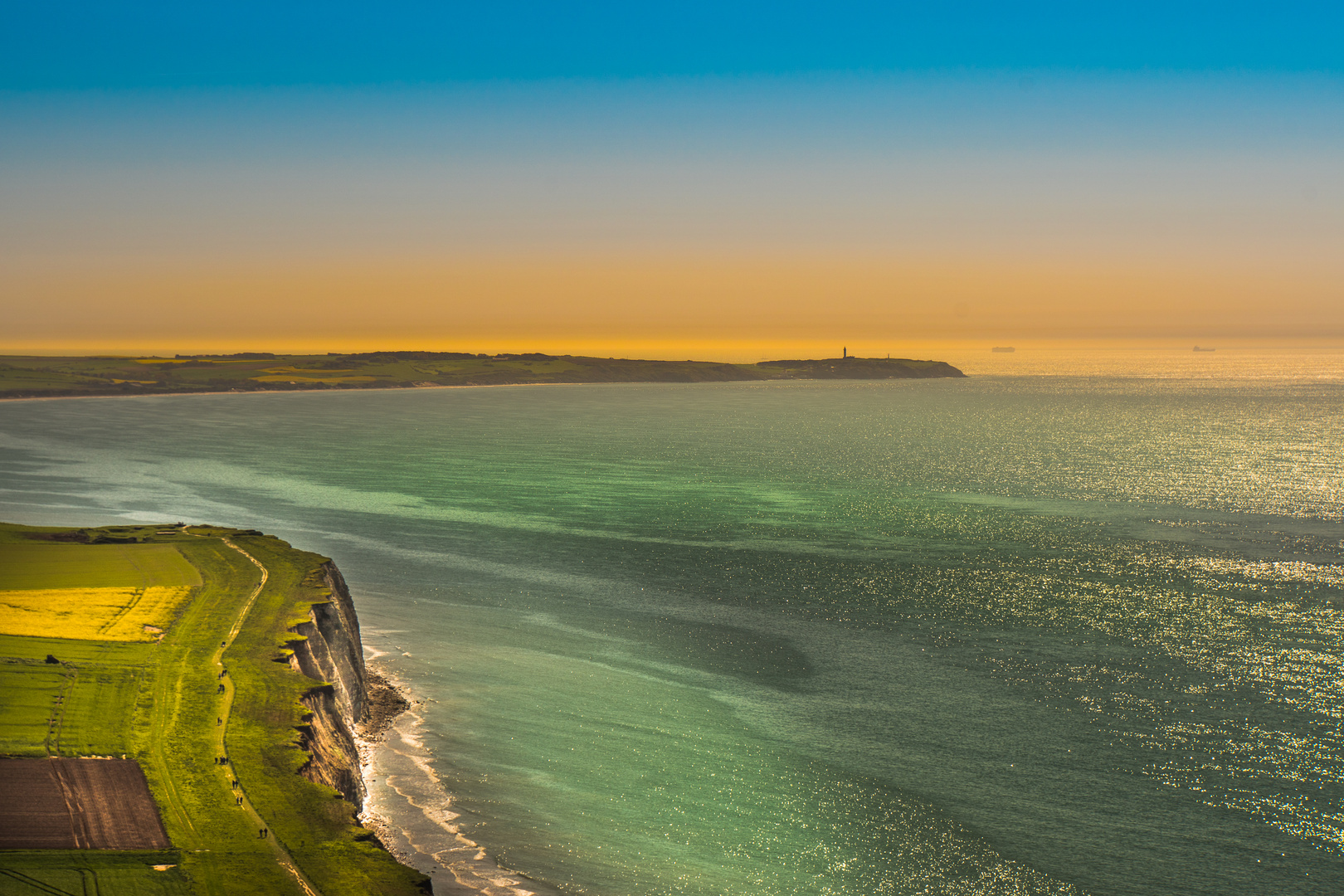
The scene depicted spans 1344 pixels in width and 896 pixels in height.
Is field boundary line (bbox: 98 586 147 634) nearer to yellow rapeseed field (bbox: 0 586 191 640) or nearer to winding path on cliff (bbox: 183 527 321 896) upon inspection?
yellow rapeseed field (bbox: 0 586 191 640)

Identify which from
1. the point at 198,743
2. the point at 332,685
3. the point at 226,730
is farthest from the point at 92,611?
the point at 198,743

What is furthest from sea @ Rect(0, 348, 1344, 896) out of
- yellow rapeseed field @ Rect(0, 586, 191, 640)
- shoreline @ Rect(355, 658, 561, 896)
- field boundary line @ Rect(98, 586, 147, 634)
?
field boundary line @ Rect(98, 586, 147, 634)

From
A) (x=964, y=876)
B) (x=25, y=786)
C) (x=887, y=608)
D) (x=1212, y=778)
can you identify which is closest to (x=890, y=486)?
(x=887, y=608)

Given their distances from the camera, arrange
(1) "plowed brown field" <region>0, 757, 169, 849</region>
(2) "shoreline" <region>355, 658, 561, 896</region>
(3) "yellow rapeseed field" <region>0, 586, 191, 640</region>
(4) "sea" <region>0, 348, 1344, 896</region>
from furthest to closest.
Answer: (3) "yellow rapeseed field" <region>0, 586, 191, 640</region>, (4) "sea" <region>0, 348, 1344, 896</region>, (2) "shoreline" <region>355, 658, 561, 896</region>, (1) "plowed brown field" <region>0, 757, 169, 849</region>

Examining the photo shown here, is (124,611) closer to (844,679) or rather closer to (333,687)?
(333,687)

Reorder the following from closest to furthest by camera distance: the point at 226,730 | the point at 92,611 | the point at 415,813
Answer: the point at 226,730 → the point at 415,813 → the point at 92,611

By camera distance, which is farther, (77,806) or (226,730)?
(226,730)

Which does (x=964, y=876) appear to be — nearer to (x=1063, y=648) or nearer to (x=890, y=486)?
(x=1063, y=648)
